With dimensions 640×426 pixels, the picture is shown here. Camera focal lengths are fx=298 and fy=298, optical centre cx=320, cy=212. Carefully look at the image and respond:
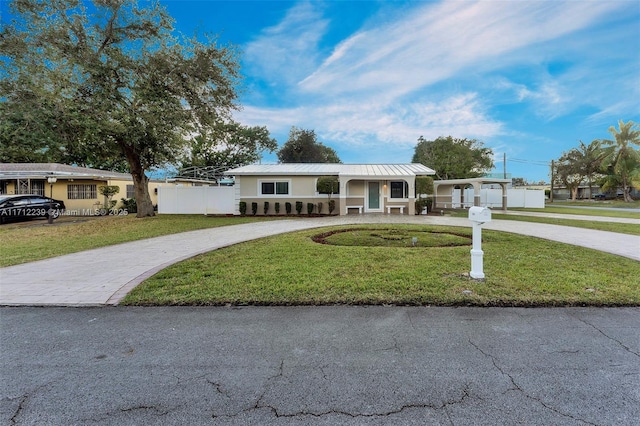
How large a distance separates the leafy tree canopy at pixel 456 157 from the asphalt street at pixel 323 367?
29.6 metres

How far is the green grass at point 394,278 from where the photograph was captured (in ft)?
13.1

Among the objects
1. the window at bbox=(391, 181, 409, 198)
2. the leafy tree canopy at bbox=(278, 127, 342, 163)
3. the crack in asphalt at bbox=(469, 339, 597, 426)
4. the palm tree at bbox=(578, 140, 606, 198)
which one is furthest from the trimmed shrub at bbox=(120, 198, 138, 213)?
the palm tree at bbox=(578, 140, 606, 198)

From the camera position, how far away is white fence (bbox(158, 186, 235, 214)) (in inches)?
736

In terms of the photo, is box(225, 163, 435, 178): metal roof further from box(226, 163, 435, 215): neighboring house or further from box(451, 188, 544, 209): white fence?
box(451, 188, 544, 209): white fence

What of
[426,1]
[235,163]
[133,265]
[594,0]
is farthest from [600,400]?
[235,163]

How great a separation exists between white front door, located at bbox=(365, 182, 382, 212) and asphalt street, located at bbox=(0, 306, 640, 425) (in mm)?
14944

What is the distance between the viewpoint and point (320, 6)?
11.1 m

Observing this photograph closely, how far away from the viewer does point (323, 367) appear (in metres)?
2.48

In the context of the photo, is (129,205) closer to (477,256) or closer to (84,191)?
(84,191)

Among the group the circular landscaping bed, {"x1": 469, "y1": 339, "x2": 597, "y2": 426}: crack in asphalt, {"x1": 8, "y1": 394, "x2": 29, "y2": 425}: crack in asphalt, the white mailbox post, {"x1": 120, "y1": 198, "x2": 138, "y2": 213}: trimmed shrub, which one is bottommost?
{"x1": 469, "y1": 339, "x2": 597, "y2": 426}: crack in asphalt

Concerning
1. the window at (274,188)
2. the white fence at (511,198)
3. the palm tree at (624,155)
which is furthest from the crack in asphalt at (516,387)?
the palm tree at (624,155)

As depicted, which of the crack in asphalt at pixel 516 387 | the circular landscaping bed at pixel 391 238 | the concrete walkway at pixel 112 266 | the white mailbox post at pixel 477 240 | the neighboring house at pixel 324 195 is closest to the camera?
the crack in asphalt at pixel 516 387

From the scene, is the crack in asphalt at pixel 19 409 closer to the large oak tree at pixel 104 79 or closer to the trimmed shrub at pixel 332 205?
the large oak tree at pixel 104 79

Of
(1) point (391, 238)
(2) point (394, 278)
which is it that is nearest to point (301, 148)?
(1) point (391, 238)
